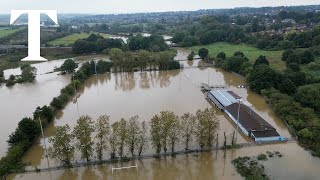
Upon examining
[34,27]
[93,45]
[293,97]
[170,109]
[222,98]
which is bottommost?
[170,109]

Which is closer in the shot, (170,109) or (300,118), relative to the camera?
(300,118)

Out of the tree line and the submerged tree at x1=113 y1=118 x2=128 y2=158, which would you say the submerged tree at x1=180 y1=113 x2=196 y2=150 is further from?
the tree line

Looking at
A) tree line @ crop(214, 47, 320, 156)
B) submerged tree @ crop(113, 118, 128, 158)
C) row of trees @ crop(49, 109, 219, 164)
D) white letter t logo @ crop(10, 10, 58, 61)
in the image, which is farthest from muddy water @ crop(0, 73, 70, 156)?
tree line @ crop(214, 47, 320, 156)

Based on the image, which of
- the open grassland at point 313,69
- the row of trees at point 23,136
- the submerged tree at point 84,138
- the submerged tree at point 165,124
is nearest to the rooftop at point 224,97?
the submerged tree at point 165,124

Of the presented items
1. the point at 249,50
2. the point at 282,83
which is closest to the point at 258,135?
the point at 282,83

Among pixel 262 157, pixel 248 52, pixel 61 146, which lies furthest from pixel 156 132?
pixel 248 52

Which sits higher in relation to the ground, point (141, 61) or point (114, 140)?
point (141, 61)

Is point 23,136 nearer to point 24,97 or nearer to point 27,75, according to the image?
point 24,97

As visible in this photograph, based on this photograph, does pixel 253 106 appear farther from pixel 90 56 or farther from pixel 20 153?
pixel 90 56
